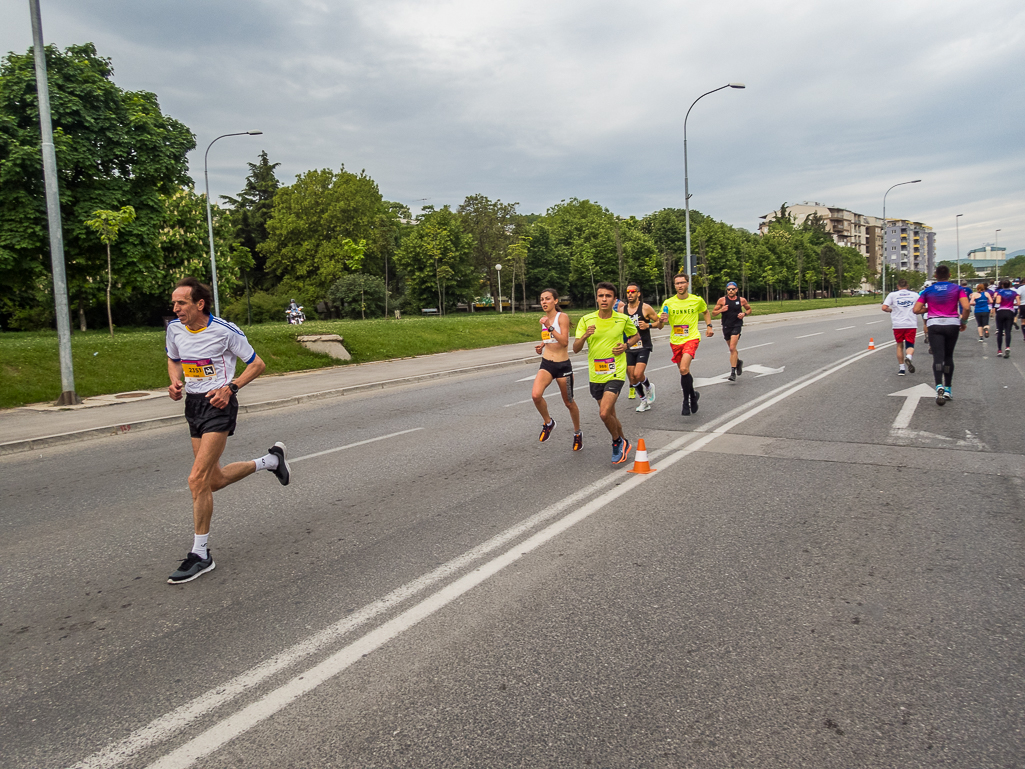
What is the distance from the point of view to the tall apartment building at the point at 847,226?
15188 cm

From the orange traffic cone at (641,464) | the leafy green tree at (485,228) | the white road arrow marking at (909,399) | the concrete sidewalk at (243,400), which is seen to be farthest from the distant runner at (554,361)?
the leafy green tree at (485,228)

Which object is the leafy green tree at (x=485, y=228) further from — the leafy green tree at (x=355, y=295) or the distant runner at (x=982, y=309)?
the distant runner at (x=982, y=309)

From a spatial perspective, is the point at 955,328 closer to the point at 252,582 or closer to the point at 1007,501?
the point at 1007,501

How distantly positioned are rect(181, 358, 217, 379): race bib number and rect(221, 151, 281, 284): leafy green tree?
64.3 meters

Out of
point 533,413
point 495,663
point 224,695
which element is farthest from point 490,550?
point 533,413

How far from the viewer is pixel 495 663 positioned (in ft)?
10.1

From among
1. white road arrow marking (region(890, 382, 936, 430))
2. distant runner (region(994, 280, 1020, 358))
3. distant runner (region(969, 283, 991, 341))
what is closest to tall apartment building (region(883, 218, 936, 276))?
distant runner (region(969, 283, 991, 341))

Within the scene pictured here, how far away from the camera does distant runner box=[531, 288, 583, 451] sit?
Result: 24.7 ft

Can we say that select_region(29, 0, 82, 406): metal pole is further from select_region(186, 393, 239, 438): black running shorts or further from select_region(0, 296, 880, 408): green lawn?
select_region(186, 393, 239, 438): black running shorts

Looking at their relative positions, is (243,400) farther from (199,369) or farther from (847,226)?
(847,226)

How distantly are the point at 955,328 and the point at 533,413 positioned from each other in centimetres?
641

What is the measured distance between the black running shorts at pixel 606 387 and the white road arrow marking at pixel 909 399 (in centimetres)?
381

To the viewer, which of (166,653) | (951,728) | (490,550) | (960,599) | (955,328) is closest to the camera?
(951,728)

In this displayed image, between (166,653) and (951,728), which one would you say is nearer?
(951,728)
